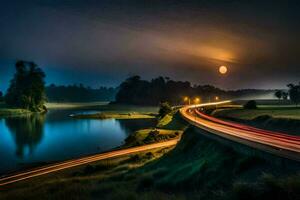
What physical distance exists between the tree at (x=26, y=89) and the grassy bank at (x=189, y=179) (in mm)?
162288

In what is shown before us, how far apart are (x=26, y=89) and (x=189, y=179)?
613ft

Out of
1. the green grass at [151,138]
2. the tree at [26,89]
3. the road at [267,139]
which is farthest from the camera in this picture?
the tree at [26,89]

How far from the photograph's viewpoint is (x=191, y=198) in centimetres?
1759

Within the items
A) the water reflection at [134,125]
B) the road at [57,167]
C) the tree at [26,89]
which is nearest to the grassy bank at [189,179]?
the road at [57,167]

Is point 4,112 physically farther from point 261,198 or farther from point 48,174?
point 261,198

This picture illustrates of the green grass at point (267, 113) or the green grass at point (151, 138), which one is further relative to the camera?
the green grass at point (151, 138)

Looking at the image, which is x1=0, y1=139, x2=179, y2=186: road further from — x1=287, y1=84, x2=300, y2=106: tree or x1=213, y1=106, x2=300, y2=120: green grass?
x1=287, y1=84, x2=300, y2=106: tree

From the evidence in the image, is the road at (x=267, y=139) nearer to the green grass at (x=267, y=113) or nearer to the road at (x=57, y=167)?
the road at (x=57, y=167)

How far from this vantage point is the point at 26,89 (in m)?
186

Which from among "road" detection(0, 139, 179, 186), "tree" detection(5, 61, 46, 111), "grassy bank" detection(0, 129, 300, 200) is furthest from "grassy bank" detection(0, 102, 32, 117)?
"grassy bank" detection(0, 129, 300, 200)

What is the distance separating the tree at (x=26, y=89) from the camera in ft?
603

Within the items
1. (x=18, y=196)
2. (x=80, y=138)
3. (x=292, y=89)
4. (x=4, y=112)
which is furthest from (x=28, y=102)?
(x=18, y=196)

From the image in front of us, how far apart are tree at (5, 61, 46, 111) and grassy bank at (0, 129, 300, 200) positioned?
16229cm

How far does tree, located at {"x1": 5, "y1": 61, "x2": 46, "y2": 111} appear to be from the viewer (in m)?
184
